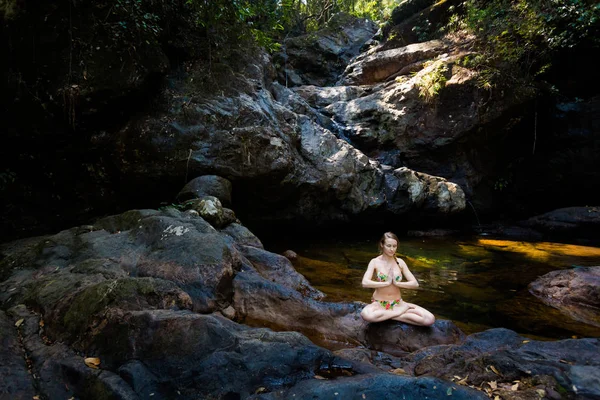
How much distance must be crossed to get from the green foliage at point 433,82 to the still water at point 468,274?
208 inches

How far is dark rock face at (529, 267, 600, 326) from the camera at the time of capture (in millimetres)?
5145

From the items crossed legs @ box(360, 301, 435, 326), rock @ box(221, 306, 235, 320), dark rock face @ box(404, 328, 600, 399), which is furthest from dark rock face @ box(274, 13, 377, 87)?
dark rock face @ box(404, 328, 600, 399)

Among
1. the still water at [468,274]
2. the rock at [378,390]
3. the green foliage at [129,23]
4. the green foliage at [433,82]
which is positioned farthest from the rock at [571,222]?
the green foliage at [129,23]

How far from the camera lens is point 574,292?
218 inches

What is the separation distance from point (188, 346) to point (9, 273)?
3.02m

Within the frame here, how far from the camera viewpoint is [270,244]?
1005cm

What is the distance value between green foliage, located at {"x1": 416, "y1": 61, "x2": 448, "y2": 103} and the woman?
10.1 metres

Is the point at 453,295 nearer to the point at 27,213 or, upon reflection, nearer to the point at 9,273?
the point at 9,273

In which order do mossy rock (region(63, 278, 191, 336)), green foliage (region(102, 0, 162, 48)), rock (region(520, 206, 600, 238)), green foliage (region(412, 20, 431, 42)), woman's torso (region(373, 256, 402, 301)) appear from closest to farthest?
mossy rock (region(63, 278, 191, 336)) → woman's torso (region(373, 256, 402, 301)) → green foliage (region(102, 0, 162, 48)) → rock (region(520, 206, 600, 238)) → green foliage (region(412, 20, 431, 42))

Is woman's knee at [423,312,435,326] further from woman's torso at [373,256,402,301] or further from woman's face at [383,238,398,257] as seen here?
woman's face at [383,238,398,257]

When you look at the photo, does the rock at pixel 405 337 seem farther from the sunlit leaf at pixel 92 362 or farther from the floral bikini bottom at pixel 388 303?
the sunlit leaf at pixel 92 362

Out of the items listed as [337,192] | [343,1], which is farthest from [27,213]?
[343,1]

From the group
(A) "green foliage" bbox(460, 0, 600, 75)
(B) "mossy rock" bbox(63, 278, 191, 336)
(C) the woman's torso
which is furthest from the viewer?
(A) "green foliage" bbox(460, 0, 600, 75)

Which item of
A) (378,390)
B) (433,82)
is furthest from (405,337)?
(433,82)
